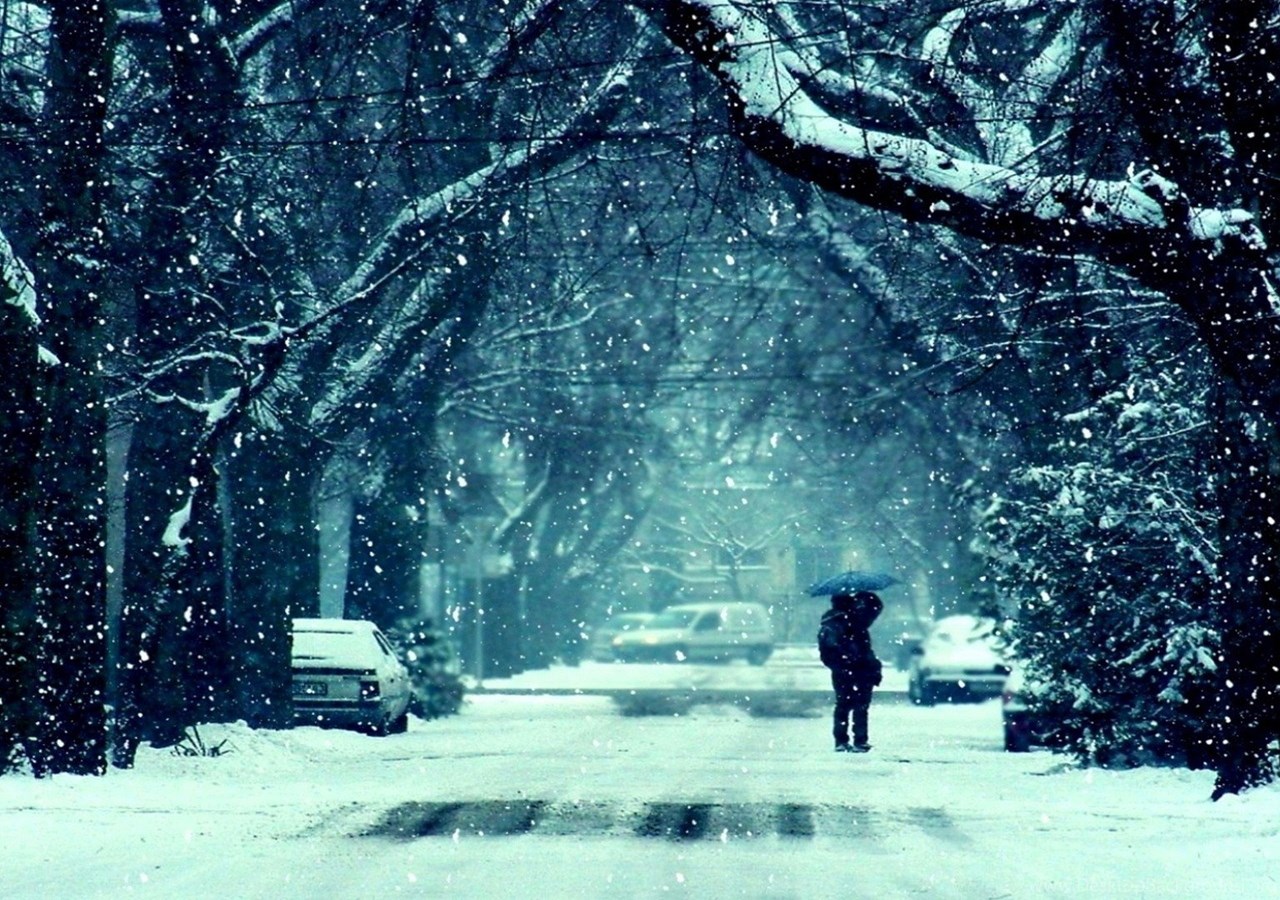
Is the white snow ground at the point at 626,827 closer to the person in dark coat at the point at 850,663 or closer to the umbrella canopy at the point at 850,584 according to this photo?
the person in dark coat at the point at 850,663

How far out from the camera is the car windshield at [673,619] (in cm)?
6838

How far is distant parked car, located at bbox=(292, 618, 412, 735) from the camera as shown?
26281mm

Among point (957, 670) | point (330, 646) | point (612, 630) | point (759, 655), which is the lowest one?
point (957, 670)

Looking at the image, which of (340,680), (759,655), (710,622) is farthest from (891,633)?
(340,680)

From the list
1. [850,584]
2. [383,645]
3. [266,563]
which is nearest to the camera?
[850,584]

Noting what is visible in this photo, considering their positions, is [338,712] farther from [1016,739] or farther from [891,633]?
[891,633]

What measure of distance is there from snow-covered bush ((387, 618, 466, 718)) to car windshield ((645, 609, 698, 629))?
1350 inches

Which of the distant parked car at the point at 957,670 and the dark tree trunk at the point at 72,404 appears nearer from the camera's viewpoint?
the dark tree trunk at the point at 72,404

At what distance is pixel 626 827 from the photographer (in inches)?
571

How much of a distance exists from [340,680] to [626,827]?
12.5 meters

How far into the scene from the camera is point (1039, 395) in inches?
892

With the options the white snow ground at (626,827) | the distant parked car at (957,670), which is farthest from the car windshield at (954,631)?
the white snow ground at (626,827)

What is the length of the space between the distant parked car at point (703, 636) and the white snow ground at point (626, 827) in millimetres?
41060

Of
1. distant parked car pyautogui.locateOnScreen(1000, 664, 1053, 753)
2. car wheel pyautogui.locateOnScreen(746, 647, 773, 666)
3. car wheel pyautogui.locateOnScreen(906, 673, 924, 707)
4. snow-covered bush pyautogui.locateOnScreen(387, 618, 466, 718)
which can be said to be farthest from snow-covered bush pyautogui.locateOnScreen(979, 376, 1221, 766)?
car wheel pyautogui.locateOnScreen(746, 647, 773, 666)
